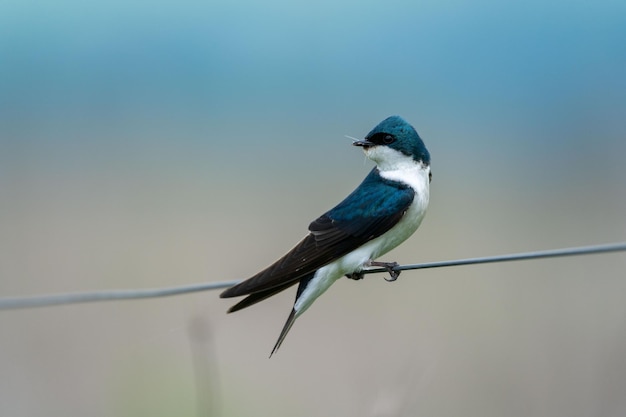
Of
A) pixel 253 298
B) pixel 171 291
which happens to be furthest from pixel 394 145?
pixel 171 291

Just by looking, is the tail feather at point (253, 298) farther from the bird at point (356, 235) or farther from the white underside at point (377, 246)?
the white underside at point (377, 246)

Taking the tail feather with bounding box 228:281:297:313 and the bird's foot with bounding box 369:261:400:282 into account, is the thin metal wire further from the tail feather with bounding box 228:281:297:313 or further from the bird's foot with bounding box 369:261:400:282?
the bird's foot with bounding box 369:261:400:282

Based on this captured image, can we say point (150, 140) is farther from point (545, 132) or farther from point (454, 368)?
point (454, 368)

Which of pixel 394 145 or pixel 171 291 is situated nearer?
pixel 171 291

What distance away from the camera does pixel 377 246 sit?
352 cm

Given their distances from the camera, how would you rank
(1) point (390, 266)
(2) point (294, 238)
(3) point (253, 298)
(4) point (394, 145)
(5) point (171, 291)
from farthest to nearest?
(2) point (294, 238) → (4) point (394, 145) → (1) point (390, 266) → (3) point (253, 298) → (5) point (171, 291)

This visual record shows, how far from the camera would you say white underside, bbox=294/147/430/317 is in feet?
11.3

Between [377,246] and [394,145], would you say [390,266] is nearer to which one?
[377,246]

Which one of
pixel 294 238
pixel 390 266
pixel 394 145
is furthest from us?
pixel 294 238

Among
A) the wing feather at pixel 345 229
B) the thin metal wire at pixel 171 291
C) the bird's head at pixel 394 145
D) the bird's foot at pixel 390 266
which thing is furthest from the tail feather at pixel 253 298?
the bird's head at pixel 394 145

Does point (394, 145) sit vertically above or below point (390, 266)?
above

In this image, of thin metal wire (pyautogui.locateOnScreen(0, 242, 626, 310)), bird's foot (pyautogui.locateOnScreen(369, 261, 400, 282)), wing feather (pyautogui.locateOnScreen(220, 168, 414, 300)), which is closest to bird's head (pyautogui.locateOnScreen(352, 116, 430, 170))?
wing feather (pyautogui.locateOnScreen(220, 168, 414, 300))

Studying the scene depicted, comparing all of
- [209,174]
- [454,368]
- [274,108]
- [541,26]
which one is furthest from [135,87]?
[454,368]

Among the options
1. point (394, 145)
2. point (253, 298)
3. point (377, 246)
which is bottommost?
point (253, 298)
